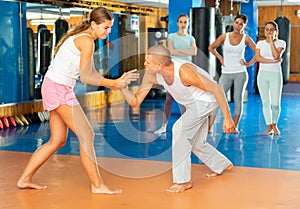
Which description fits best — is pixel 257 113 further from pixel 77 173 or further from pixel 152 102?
pixel 77 173

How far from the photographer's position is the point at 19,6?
8328mm

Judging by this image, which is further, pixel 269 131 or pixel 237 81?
pixel 269 131

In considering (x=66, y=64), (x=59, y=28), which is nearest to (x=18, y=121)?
(x=59, y=28)

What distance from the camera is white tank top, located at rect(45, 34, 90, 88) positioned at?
381cm

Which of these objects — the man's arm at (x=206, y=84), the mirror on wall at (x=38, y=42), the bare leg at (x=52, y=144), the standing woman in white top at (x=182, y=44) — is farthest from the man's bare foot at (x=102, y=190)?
the mirror on wall at (x=38, y=42)

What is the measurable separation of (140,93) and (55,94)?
Answer: 0.61 m

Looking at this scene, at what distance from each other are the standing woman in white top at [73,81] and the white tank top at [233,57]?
3220mm

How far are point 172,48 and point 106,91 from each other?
12.7 feet

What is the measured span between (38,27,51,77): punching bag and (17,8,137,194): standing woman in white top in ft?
16.5

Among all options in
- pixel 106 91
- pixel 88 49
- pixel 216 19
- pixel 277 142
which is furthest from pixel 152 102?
pixel 88 49

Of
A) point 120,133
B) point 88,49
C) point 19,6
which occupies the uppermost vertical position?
point 19,6

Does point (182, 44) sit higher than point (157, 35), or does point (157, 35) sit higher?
point (157, 35)

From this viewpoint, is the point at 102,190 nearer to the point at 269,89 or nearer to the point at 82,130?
the point at 82,130

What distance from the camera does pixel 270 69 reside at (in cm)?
668
